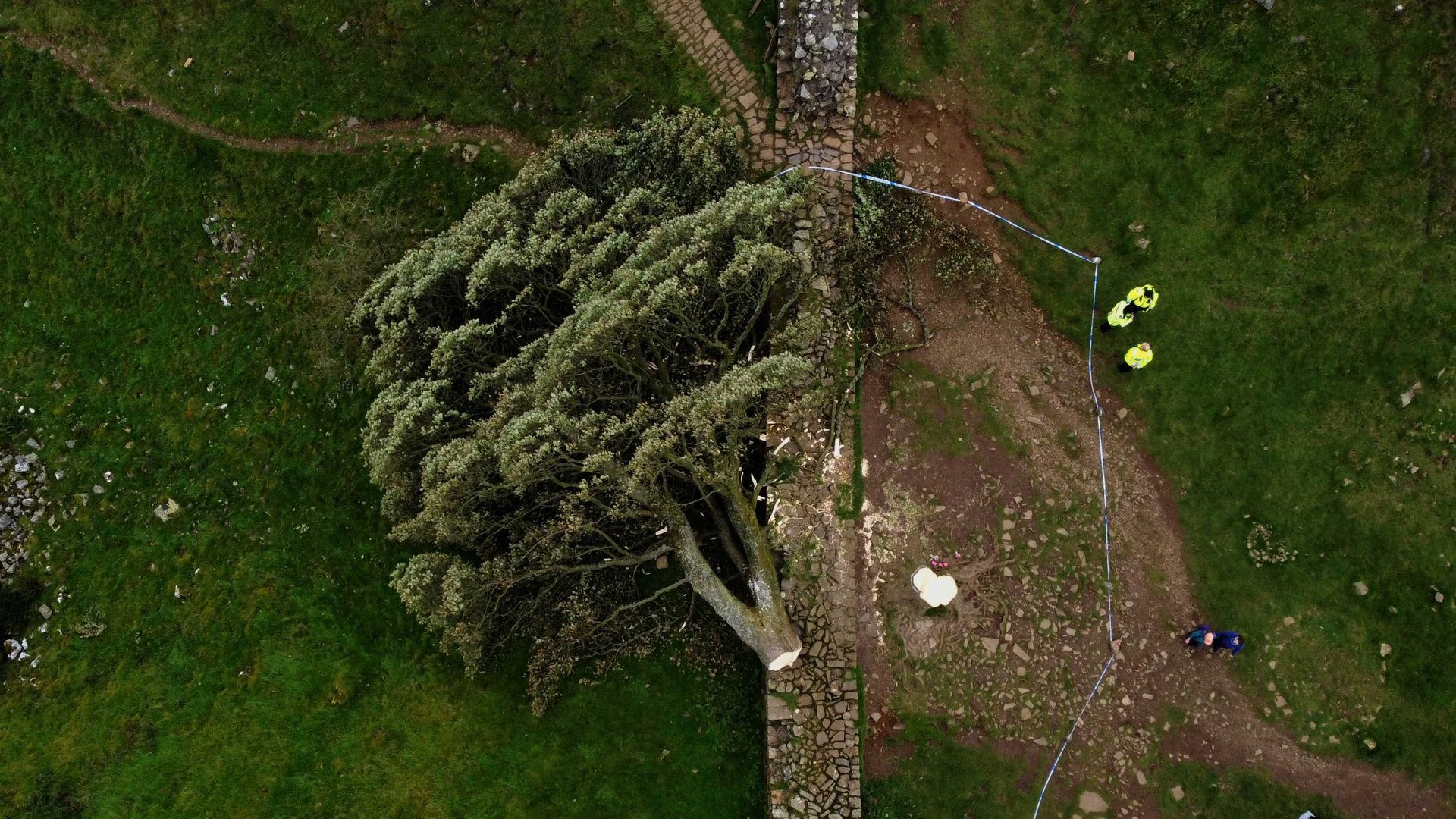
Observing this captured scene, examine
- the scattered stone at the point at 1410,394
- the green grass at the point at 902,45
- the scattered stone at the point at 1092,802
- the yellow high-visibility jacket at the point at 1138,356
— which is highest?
the green grass at the point at 902,45

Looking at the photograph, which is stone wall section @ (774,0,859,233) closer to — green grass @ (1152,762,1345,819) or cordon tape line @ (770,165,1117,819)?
cordon tape line @ (770,165,1117,819)

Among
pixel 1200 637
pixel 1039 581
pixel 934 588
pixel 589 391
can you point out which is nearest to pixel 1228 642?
pixel 1200 637

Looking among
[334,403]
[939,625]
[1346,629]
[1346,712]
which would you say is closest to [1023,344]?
[939,625]

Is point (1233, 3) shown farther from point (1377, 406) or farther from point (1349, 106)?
point (1377, 406)

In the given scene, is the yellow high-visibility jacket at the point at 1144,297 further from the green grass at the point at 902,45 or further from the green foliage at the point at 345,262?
the green foliage at the point at 345,262

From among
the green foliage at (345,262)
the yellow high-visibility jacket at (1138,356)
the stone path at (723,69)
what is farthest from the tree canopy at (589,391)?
the yellow high-visibility jacket at (1138,356)

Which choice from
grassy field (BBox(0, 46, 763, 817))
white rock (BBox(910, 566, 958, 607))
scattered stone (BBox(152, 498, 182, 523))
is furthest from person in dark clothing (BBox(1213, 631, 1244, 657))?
scattered stone (BBox(152, 498, 182, 523))
